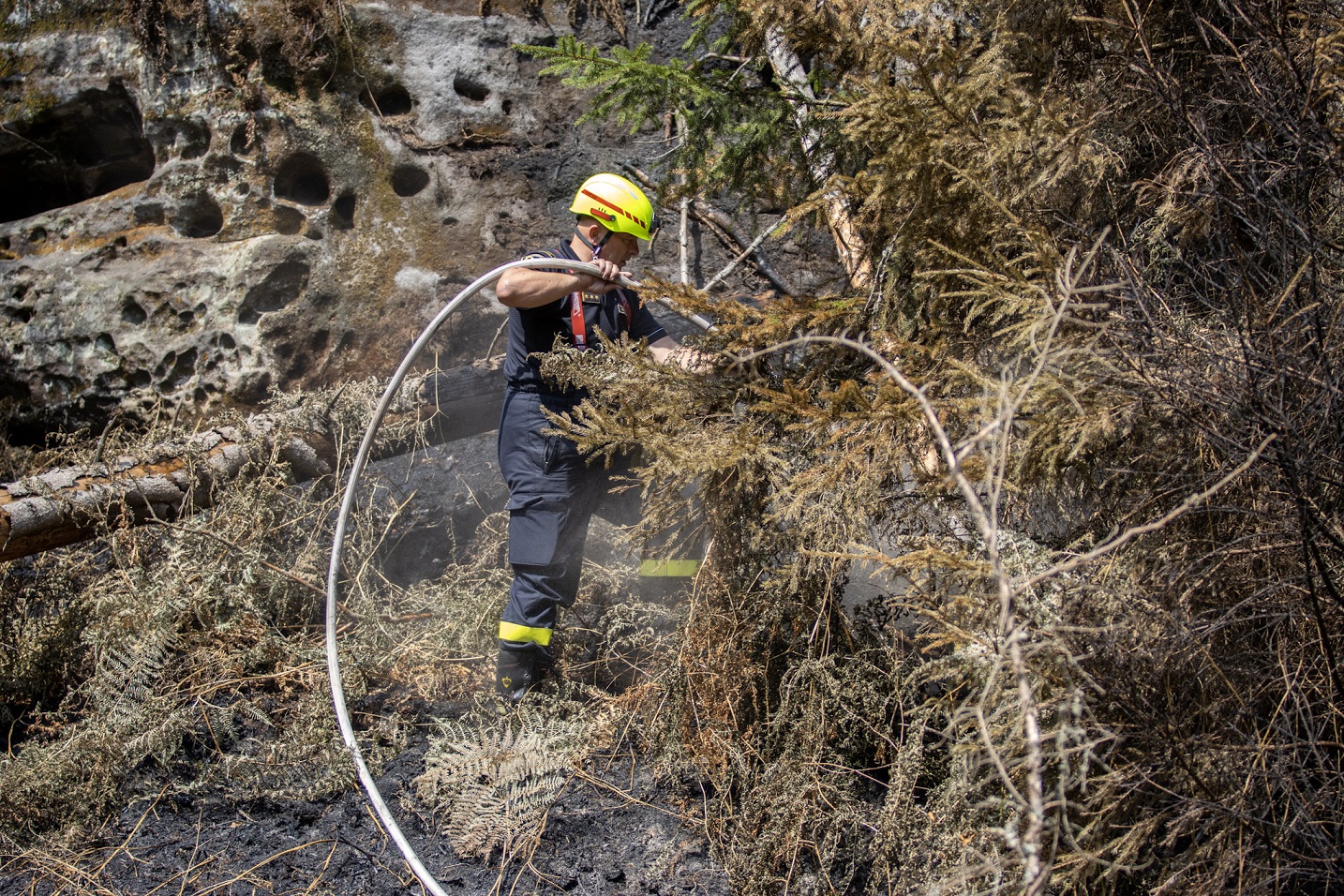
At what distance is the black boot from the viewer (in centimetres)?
418

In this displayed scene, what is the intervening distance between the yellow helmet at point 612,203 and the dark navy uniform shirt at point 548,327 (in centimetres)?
23

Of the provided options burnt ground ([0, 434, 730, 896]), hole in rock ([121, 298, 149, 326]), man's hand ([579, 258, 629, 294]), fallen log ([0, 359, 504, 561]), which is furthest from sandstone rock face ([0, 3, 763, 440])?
burnt ground ([0, 434, 730, 896])

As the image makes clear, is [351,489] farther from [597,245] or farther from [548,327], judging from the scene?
[597,245]

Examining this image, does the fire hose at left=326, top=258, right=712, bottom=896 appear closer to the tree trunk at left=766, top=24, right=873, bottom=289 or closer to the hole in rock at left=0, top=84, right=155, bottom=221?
the tree trunk at left=766, top=24, right=873, bottom=289

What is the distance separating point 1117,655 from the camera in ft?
8.73

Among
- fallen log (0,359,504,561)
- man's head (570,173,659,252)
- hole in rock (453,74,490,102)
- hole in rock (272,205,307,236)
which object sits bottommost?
fallen log (0,359,504,561)

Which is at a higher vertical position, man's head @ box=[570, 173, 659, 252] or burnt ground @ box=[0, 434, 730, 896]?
man's head @ box=[570, 173, 659, 252]

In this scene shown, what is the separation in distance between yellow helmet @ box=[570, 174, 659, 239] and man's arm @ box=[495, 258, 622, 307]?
0.90ft

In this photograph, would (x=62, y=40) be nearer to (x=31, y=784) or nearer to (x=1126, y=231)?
(x=31, y=784)

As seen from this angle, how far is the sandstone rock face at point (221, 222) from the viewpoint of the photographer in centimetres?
623

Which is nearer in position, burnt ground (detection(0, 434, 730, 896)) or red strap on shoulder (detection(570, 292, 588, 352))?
burnt ground (detection(0, 434, 730, 896))

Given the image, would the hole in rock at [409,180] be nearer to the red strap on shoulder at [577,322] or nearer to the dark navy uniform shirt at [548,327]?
the dark navy uniform shirt at [548,327]

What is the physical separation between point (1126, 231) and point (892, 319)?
2.95 ft

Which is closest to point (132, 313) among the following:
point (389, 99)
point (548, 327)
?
point (389, 99)
